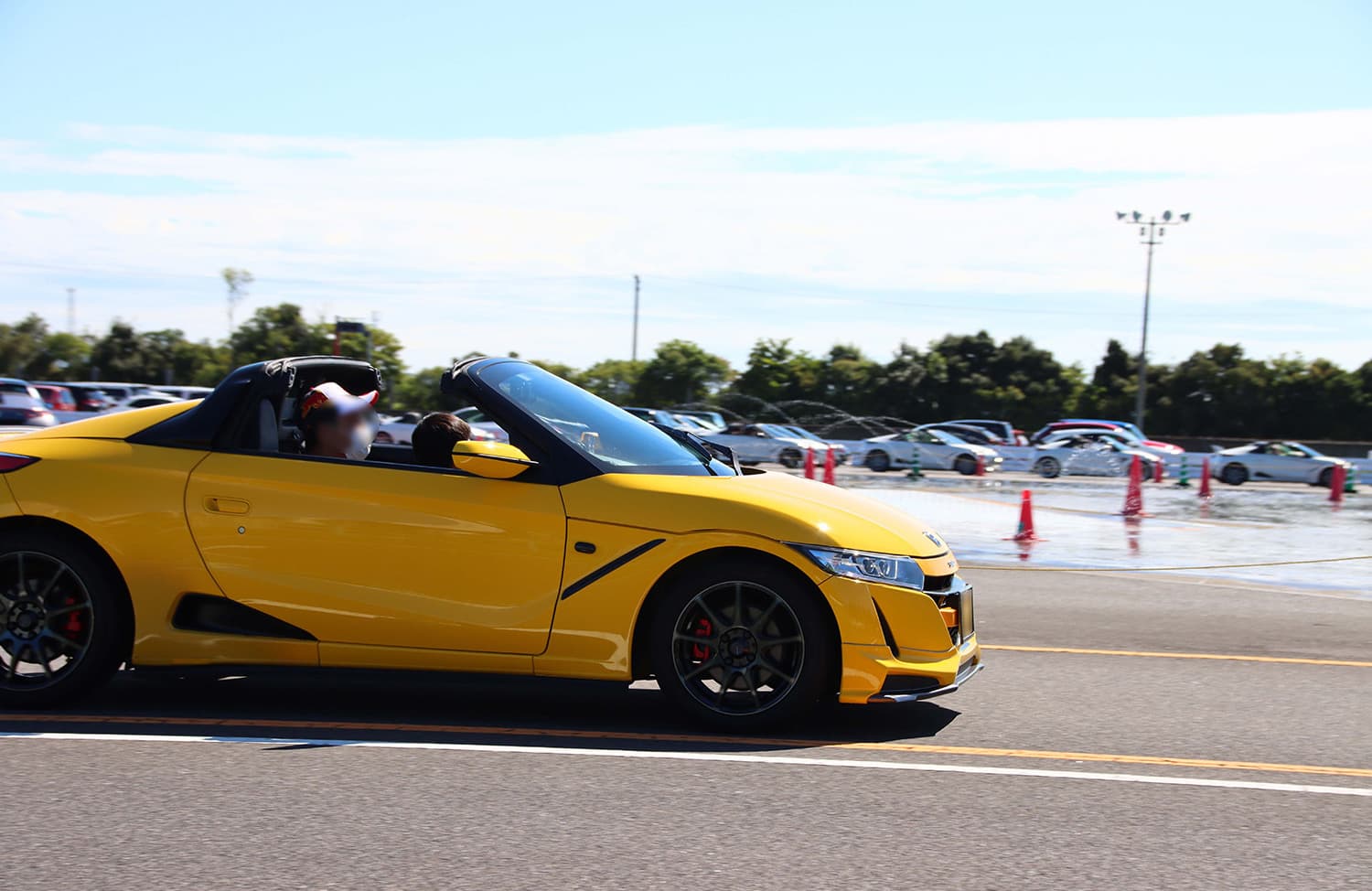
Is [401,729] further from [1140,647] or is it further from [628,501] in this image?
[1140,647]

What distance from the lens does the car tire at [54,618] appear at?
219 inches

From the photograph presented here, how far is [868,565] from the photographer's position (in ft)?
17.4

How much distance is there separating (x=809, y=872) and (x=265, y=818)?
1739 mm

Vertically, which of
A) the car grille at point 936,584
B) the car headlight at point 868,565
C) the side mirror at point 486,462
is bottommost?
the car grille at point 936,584

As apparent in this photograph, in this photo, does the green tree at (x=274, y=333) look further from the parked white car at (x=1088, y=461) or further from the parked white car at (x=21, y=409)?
the parked white car at (x=1088, y=461)

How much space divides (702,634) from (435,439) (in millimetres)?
1479

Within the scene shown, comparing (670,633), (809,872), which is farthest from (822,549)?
(809,872)

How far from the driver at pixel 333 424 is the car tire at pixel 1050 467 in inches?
1266

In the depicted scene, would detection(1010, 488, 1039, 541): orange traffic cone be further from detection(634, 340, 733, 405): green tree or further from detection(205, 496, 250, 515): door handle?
detection(634, 340, 733, 405): green tree

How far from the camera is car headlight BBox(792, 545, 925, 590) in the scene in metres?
5.25

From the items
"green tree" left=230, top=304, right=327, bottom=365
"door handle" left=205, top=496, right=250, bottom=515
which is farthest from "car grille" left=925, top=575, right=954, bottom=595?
"green tree" left=230, top=304, right=327, bottom=365

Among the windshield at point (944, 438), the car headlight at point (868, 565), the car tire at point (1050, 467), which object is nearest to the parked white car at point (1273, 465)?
the car tire at point (1050, 467)

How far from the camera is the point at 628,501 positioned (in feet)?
17.7

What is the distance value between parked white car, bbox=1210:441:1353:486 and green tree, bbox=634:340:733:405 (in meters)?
42.7
